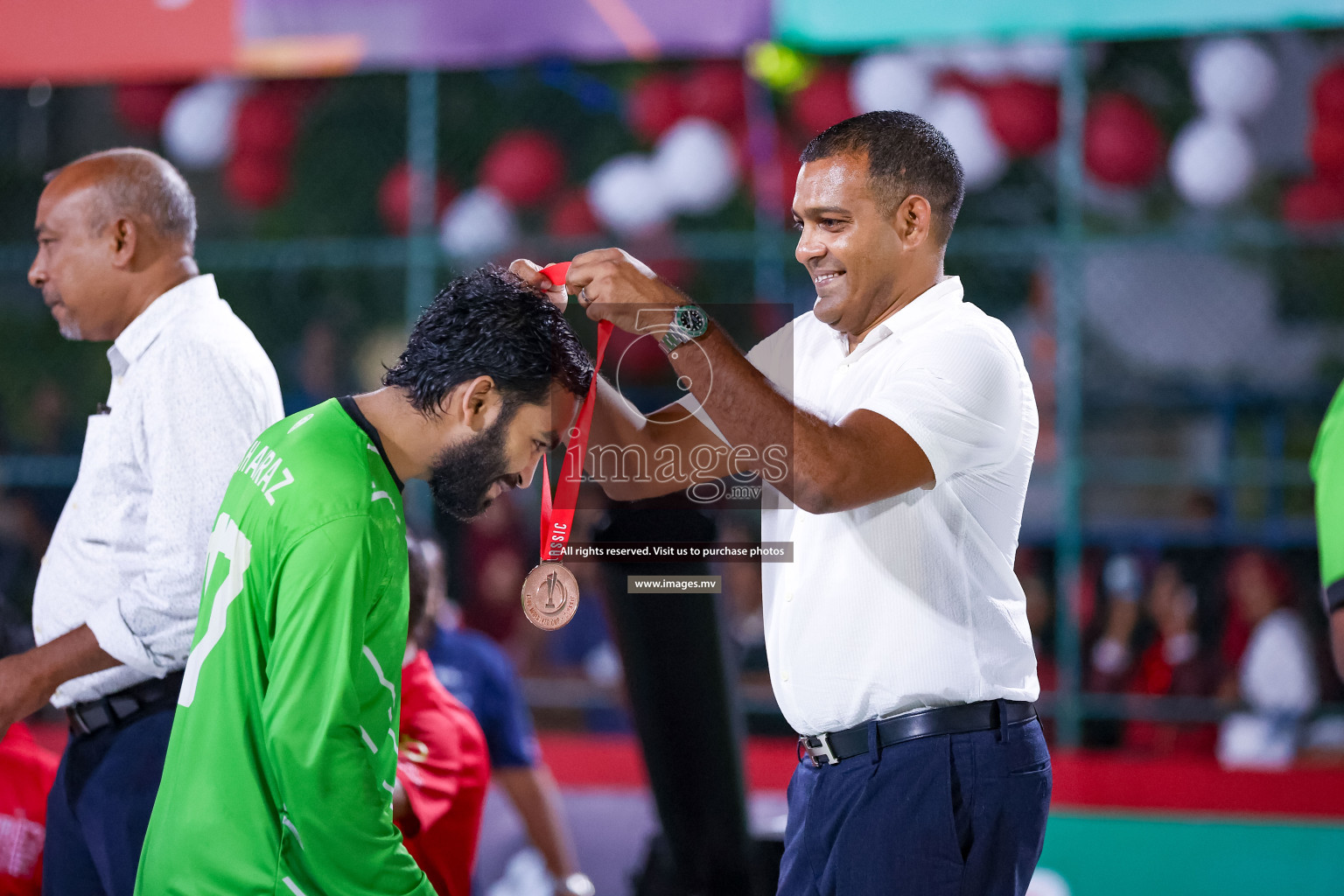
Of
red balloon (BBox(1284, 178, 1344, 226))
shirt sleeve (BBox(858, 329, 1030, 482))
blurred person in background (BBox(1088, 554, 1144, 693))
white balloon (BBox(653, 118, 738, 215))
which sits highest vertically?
white balloon (BBox(653, 118, 738, 215))

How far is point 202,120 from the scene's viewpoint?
7484mm

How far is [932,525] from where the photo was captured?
2.00m

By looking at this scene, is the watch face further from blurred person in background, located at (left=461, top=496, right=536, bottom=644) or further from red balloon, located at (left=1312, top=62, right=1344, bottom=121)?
red balloon, located at (left=1312, top=62, right=1344, bottom=121)

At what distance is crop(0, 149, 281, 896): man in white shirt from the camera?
2266mm

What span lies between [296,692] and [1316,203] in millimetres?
Result: 6101

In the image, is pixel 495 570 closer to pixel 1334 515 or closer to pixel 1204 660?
pixel 1204 660

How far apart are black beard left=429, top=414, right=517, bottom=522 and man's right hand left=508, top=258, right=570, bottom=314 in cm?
23

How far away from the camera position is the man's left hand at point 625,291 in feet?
6.06

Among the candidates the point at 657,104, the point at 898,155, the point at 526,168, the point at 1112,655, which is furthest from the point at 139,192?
the point at 1112,655

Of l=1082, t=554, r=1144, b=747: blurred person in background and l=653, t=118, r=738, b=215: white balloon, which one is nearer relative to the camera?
l=1082, t=554, r=1144, b=747: blurred person in background

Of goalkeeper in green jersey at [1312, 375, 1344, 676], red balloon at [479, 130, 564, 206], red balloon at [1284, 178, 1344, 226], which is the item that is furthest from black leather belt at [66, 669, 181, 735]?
red balloon at [1284, 178, 1344, 226]

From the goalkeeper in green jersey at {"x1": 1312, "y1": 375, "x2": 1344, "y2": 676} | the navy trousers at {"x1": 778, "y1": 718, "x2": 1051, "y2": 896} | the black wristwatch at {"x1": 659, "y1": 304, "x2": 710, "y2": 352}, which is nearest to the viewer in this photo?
the goalkeeper in green jersey at {"x1": 1312, "y1": 375, "x2": 1344, "y2": 676}

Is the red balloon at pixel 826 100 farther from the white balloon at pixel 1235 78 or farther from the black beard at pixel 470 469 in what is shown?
the black beard at pixel 470 469

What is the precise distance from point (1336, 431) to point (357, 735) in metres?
1.34
